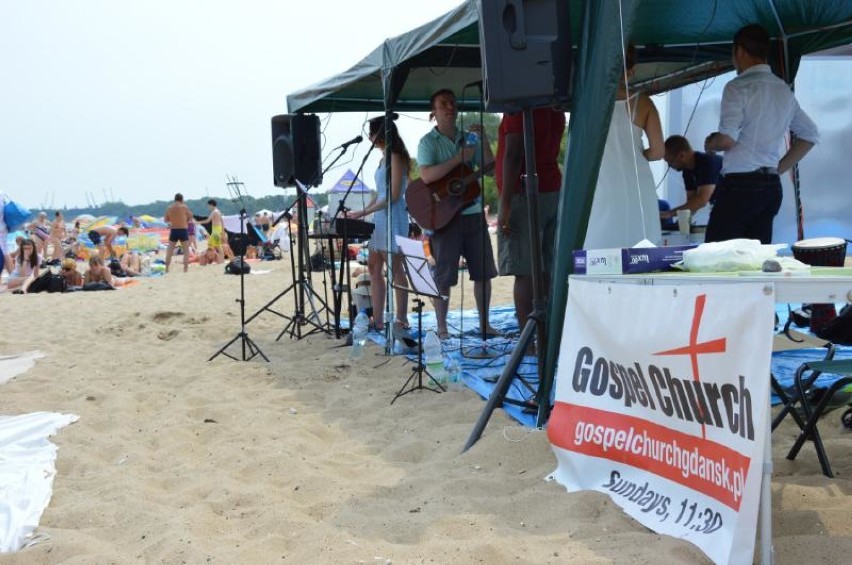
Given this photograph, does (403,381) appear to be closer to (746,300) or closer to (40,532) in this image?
(40,532)

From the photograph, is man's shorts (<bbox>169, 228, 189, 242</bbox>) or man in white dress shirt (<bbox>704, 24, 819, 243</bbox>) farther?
man's shorts (<bbox>169, 228, 189, 242</bbox>)

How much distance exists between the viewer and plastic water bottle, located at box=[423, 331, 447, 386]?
4836mm

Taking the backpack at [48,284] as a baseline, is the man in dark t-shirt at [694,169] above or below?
above

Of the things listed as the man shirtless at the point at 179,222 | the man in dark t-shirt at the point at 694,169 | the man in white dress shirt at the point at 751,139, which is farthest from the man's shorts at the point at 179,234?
the man in white dress shirt at the point at 751,139

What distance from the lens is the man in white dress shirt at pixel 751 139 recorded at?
4094 mm

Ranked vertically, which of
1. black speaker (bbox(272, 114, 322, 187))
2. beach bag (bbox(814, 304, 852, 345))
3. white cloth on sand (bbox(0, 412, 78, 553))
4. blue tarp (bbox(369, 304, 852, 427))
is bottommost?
white cloth on sand (bbox(0, 412, 78, 553))

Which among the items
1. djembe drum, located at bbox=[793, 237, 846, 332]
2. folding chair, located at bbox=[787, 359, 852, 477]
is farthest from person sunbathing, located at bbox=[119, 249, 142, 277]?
folding chair, located at bbox=[787, 359, 852, 477]

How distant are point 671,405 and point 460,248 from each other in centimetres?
337

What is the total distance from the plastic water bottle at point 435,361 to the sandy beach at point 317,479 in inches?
8.5

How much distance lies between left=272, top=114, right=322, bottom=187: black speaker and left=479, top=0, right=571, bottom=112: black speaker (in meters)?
4.04

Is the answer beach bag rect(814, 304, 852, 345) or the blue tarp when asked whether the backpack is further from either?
beach bag rect(814, 304, 852, 345)

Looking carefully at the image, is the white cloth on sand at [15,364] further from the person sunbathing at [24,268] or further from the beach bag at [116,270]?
the beach bag at [116,270]

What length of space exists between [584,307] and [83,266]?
18781 millimetres

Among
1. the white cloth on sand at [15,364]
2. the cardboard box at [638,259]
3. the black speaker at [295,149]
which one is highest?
the black speaker at [295,149]
